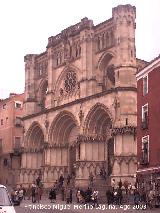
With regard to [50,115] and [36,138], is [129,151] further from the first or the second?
[36,138]

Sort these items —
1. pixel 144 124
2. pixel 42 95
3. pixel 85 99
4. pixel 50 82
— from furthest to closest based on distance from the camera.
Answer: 1. pixel 42 95
2. pixel 50 82
3. pixel 85 99
4. pixel 144 124

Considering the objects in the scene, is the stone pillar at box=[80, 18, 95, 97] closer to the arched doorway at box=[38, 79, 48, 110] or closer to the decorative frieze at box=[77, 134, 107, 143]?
the decorative frieze at box=[77, 134, 107, 143]

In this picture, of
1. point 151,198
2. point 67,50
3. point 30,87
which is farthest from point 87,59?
A: point 151,198

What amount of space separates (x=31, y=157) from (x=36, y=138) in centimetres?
242

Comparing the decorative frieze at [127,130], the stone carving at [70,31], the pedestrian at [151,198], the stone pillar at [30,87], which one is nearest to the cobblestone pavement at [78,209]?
the pedestrian at [151,198]

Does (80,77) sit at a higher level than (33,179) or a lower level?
higher

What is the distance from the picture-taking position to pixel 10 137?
227 feet

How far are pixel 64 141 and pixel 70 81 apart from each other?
697cm

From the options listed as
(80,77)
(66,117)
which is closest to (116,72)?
(80,77)

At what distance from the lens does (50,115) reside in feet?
182

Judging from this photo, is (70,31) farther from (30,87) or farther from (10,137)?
(10,137)

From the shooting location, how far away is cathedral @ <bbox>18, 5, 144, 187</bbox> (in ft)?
149

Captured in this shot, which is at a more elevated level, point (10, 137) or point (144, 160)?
point (10, 137)

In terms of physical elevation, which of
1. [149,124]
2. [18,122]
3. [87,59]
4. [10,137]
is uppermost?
[87,59]
